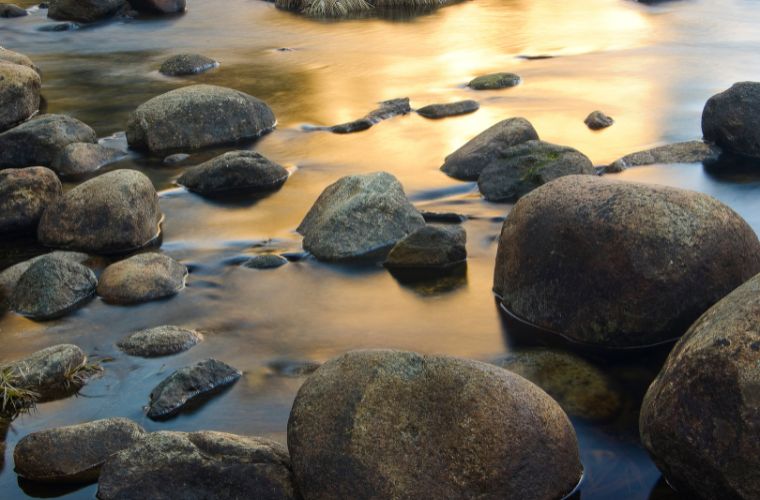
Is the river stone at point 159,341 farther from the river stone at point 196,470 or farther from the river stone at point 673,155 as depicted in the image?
the river stone at point 673,155

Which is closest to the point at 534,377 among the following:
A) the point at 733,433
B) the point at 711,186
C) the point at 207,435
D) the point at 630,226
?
the point at 630,226

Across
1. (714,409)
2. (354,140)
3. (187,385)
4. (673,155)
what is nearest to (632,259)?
(714,409)

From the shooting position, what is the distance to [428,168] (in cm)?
1144

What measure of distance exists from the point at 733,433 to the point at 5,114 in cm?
1154

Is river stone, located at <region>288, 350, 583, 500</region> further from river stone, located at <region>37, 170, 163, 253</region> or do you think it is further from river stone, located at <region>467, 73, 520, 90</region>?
river stone, located at <region>467, 73, 520, 90</region>

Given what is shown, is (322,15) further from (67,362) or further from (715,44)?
A: (67,362)

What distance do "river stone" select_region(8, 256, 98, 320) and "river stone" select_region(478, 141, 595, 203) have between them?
4.12 metres

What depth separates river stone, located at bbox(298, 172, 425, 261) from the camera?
8914 mm

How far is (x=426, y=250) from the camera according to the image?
28.3ft

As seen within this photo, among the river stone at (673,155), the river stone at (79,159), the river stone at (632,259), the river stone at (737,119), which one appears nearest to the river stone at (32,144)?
the river stone at (79,159)

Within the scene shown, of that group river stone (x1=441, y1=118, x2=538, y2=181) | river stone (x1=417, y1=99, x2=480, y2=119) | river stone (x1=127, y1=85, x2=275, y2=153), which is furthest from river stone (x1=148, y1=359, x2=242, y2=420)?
river stone (x1=417, y1=99, x2=480, y2=119)

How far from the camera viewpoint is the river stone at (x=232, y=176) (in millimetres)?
10852

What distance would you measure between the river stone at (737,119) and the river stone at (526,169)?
6.44 feet

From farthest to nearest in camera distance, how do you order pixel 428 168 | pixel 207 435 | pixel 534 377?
1. pixel 428 168
2. pixel 534 377
3. pixel 207 435
